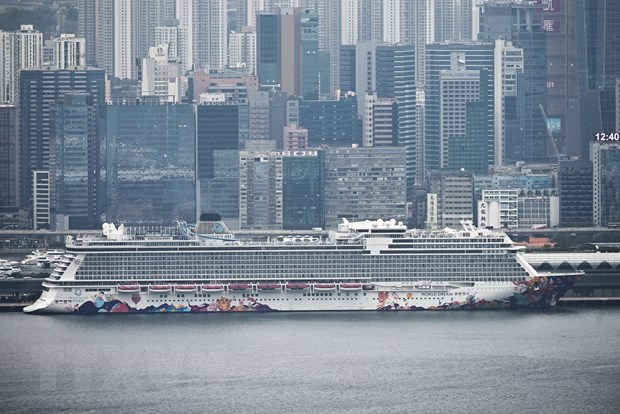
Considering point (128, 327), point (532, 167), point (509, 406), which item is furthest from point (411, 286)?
point (532, 167)

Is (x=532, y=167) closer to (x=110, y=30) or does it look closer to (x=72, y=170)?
(x=72, y=170)

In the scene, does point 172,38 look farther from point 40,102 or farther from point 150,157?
point 150,157

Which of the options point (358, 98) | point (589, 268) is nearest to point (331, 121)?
point (358, 98)

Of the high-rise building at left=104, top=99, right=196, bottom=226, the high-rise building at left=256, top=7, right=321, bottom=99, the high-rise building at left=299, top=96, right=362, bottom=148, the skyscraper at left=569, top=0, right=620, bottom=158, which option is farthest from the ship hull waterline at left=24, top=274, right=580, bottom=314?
the high-rise building at left=256, top=7, right=321, bottom=99

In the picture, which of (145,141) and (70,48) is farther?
(70,48)

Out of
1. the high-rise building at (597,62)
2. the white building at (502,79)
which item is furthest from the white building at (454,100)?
the high-rise building at (597,62)
